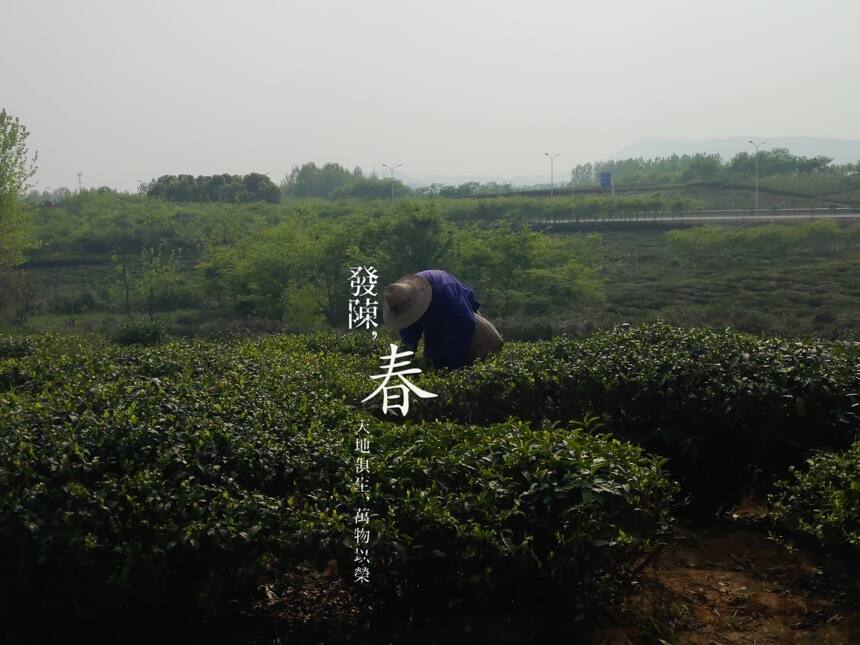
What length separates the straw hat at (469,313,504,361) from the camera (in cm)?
548

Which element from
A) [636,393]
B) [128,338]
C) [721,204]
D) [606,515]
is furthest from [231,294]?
[721,204]

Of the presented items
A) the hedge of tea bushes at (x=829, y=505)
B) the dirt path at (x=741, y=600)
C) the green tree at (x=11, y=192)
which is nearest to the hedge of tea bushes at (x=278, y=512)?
the dirt path at (x=741, y=600)

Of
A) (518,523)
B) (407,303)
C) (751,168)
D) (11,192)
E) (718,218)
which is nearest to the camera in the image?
(518,523)

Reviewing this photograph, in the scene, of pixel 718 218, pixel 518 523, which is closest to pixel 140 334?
pixel 518 523

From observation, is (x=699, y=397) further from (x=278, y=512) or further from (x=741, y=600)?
(x=278, y=512)

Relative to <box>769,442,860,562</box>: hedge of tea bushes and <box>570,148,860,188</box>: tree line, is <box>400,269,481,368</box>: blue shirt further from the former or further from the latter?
<box>570,148,860,188</box>: tree line

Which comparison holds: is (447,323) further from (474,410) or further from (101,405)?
(101,405)

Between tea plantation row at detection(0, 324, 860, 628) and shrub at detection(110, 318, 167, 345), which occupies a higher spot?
tea plantation row at detection(0, 324, 860, 628)

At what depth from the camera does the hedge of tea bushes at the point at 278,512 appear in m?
2.78

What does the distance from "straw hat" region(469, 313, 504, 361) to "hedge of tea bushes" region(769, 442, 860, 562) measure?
7.77 feet

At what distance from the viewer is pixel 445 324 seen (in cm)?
534

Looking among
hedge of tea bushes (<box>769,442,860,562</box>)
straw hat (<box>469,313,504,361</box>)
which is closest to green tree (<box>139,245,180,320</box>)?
straw hat (<box>469,313,504,361</box>)

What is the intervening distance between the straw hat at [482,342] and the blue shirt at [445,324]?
0.13ft

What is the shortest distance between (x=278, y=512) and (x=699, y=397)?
2061 millimetres
